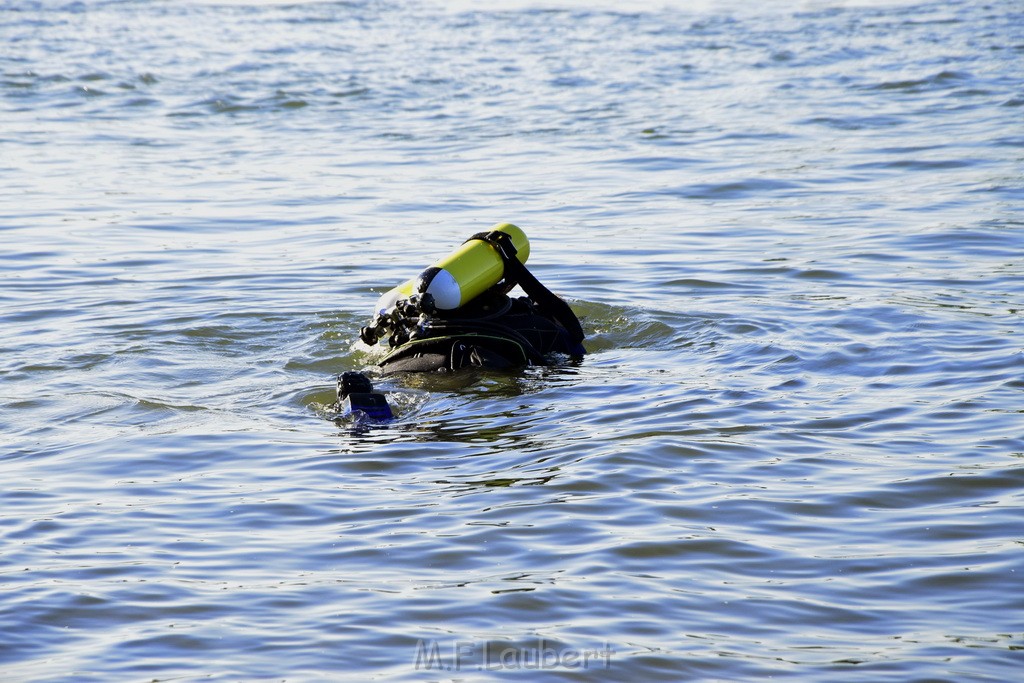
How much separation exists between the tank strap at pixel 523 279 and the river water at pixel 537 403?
1.05ft

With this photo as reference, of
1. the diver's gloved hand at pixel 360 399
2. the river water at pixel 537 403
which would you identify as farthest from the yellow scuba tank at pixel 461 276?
the diver's gloved hand at pixel 360 399

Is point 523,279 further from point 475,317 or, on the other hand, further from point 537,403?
point 537,403

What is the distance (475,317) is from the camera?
6.41 meters

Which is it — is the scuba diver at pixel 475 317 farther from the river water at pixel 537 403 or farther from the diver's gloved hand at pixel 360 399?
the diver's gloved hand at pixel 360 399

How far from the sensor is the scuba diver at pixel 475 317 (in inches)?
246

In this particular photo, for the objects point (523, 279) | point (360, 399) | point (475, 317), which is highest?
point (523, 279)

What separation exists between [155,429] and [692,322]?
130 inches

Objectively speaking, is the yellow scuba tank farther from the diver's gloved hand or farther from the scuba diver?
the diver's gloved hand

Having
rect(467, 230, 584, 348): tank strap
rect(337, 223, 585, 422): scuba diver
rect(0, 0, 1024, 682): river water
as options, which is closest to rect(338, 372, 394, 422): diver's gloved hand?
rect(0, 0, 1024, 682): river water

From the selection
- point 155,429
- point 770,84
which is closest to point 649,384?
point 155,429

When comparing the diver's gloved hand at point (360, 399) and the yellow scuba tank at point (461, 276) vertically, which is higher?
the yellow scuba tank at point (461, 276)

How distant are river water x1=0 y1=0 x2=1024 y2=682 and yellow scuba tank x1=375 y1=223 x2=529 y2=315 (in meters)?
0.44

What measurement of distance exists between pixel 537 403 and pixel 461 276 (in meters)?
0.76

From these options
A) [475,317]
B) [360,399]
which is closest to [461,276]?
[475,317]
